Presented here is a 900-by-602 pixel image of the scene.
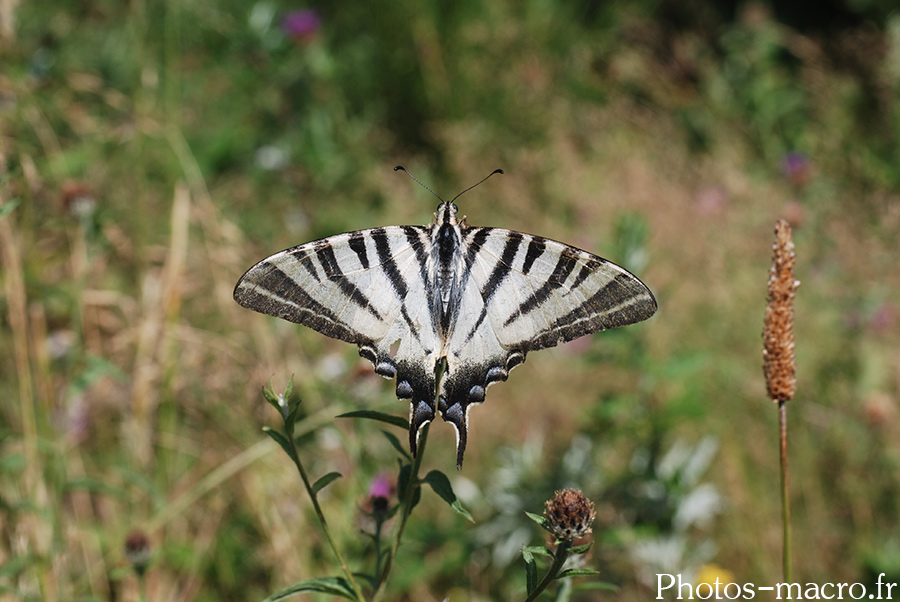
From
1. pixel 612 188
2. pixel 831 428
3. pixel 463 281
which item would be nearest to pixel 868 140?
pixel 612 188

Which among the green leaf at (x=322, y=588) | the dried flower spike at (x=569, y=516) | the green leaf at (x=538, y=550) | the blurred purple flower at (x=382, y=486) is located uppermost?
the dried flower spike at (x=569, y=516)

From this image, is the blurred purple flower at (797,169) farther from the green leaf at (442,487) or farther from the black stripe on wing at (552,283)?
the green leaf at (442,487)

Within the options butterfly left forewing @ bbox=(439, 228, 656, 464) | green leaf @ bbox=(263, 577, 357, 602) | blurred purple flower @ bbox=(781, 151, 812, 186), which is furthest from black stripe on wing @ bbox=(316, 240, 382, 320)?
blurred purple flower @ bbox=(781, 151, 812, 186)

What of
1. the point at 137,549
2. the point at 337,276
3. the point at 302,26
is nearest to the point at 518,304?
the point at 337,276

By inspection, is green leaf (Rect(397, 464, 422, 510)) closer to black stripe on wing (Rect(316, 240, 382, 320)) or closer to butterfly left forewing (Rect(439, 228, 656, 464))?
butterfly left forewing (Rect(439, 228, 656, 464))

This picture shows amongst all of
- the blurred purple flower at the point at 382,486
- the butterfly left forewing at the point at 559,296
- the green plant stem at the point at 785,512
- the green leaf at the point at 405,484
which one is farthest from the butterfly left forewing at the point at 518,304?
the blurred purple flower at the point at 382,486

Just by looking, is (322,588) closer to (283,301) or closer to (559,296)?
(283,301)

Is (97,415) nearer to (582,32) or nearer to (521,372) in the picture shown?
(521,372)
